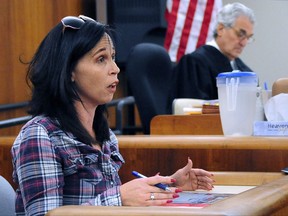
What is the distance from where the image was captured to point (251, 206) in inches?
38.4

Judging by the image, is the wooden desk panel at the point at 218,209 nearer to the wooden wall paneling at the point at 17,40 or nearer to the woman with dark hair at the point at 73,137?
the woman with dark hair at the point at 73,137

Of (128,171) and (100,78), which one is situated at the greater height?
(100,78)

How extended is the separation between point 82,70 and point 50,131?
0.19 m

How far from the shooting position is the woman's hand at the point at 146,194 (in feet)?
4.59

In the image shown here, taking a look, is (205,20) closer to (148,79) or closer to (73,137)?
(148,79)

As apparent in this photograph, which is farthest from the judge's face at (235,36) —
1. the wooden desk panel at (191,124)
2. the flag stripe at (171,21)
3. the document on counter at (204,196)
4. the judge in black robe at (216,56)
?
the document on counter at (204,196)

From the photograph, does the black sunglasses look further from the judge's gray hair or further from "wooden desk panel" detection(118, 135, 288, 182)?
the judge's gray hair

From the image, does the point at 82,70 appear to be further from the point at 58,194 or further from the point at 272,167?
the point at 272,167

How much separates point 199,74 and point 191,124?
5.51ft

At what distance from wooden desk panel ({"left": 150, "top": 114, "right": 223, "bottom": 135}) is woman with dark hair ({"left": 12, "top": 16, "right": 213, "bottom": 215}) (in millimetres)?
716

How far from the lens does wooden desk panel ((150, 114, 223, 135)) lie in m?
2.47

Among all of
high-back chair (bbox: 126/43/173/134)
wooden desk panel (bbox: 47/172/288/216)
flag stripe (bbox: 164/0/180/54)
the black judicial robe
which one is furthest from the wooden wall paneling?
wooden desk panel (bbox: 47/172/288/216)

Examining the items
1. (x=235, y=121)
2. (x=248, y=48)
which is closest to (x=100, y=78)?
(x=235, y=121)

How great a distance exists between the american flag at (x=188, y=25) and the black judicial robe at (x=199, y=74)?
1.03 m
